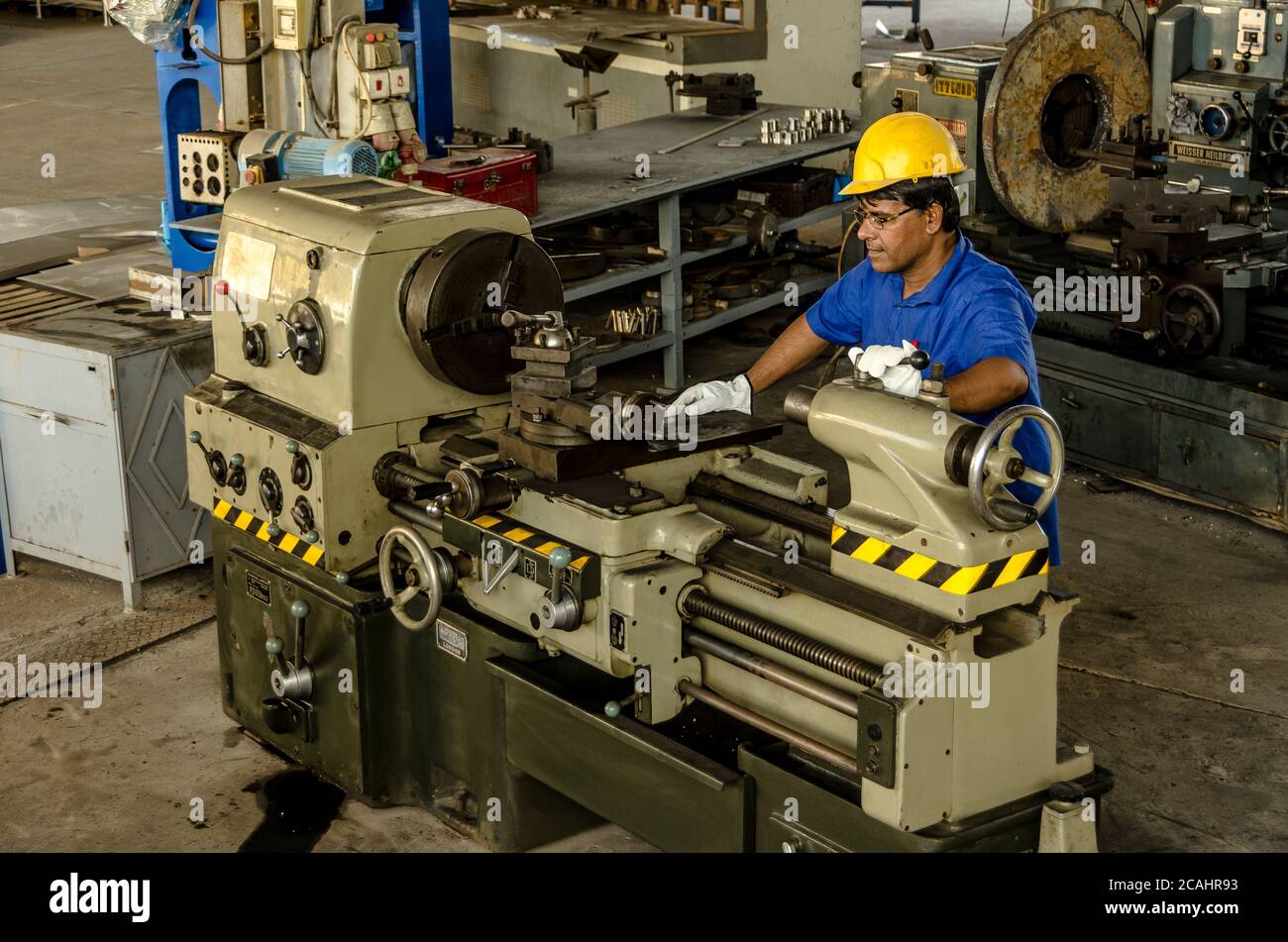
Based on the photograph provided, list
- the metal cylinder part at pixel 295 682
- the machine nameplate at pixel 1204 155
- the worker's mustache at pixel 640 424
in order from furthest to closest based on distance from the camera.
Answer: the machine nameplate at pixel 1204 155
the metal cylinder part at pixel 295 682
the worker's mustache at pixel 640 424

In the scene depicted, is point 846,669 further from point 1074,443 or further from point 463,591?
point 1074,443

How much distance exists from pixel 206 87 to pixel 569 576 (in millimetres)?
3206

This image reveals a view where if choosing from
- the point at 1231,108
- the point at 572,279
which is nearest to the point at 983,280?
the point at 572,279

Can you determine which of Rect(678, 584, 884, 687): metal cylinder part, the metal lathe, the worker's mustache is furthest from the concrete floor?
the worker's mustache

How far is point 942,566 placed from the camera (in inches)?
95.4

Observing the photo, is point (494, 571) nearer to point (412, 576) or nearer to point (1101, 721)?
point (412, 576)

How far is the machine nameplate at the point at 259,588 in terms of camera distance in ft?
11.5

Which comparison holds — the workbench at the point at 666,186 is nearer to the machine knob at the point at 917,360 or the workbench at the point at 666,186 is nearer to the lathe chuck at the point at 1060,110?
the lathe chuck at the point at 1060,110

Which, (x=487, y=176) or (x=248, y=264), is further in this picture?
(x=487, y=176)

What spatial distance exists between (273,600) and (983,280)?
155 cm

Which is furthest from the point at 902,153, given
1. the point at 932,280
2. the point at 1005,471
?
the point at 1005,471

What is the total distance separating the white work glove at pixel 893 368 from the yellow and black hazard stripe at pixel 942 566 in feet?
0.75

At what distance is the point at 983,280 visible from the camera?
299 cm

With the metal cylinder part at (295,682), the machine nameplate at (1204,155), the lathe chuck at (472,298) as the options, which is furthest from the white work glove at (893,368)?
the machine nameplate at (1204,155)
